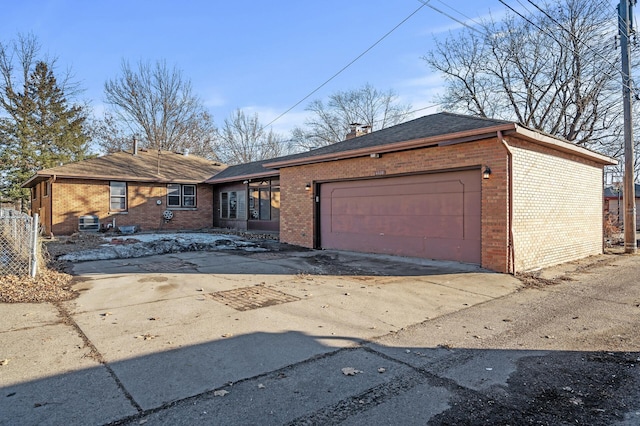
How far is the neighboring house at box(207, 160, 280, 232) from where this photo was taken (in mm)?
16609

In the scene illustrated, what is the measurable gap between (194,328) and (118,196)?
53.1 ft

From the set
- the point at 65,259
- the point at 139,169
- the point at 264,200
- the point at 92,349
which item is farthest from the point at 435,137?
the point at 139,169

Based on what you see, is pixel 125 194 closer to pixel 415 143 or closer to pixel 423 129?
pixel 423 129

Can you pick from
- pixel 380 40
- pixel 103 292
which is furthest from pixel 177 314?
pixel 380 40

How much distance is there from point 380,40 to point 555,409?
11.3 meters

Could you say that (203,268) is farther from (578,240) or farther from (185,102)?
(185,102)

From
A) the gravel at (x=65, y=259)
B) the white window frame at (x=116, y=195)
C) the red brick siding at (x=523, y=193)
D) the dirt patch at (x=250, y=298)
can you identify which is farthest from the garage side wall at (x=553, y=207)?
the white window frame at (x=116, y=195)

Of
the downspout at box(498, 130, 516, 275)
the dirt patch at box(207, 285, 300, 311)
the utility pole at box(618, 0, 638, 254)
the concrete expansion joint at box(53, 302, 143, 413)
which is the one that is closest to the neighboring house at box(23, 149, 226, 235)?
the concrete expansion joint at box(53, 302, 143, 413)

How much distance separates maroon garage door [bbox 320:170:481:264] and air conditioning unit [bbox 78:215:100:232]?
11267 mm

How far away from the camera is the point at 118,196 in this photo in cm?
1830

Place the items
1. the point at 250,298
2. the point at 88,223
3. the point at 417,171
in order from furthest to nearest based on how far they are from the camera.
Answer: the point at 88,223 → the point at 417,171 → the point at 250,298

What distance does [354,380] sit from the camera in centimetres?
319

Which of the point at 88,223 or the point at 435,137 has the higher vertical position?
the point at 435,137

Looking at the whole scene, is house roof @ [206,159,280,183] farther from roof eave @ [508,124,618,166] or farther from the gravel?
roof eave @ [508,124,618,166]
